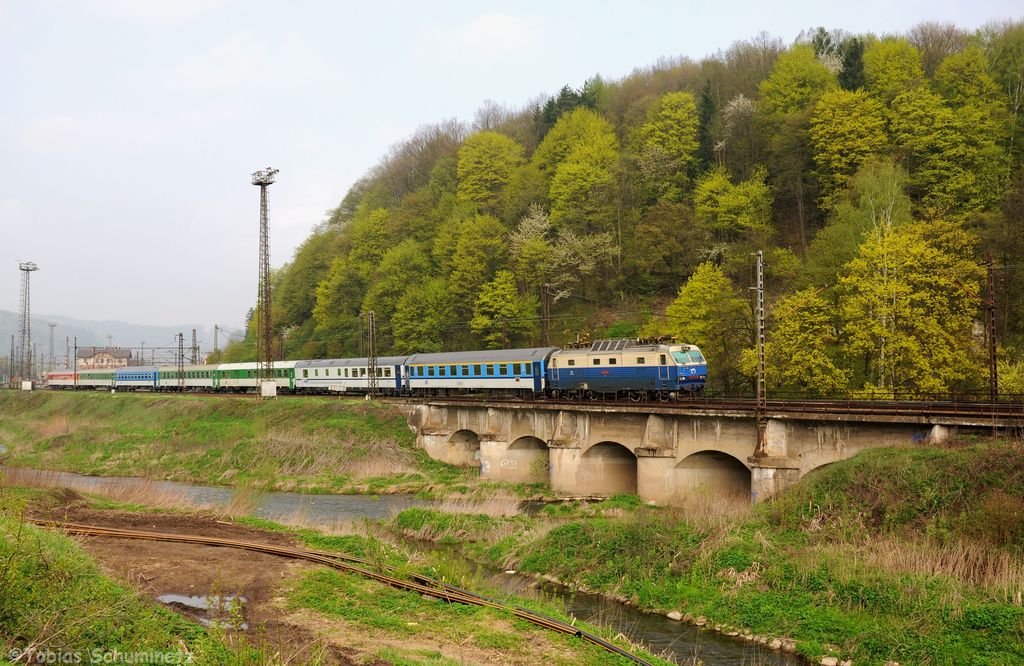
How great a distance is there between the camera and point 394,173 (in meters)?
109

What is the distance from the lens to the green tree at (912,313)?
104 feet

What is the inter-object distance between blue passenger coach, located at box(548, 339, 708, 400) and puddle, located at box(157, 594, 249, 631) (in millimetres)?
25599

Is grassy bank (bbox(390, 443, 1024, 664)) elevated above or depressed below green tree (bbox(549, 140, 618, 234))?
below

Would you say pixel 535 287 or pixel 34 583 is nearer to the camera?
pixel 34 583

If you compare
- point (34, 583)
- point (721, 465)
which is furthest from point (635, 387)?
point (34, 583)

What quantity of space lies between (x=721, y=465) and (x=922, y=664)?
18.3 meters

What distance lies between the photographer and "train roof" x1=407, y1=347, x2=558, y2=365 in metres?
45.6

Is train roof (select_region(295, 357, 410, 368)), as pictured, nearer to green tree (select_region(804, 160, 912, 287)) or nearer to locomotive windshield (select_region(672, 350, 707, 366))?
locomotive windshield (select_region(672, 350, 707, 366))

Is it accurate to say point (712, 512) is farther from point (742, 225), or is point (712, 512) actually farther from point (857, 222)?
point (742, 225)

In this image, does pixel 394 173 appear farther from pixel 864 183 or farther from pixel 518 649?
pixel 518 649

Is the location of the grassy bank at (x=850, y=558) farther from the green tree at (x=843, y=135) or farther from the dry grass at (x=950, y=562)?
the green tree at (x=843, y=135)

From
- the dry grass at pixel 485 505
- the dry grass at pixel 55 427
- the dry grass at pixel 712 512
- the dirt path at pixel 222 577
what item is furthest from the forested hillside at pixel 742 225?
the dry grass at pixel 55 427

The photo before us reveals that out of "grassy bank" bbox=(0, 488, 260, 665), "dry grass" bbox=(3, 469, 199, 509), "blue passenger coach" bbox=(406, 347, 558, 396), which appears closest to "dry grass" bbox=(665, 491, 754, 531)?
"grassy bank" bbox=(0, 488, 260, 665)

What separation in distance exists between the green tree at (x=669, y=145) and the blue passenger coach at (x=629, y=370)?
29.3 m
